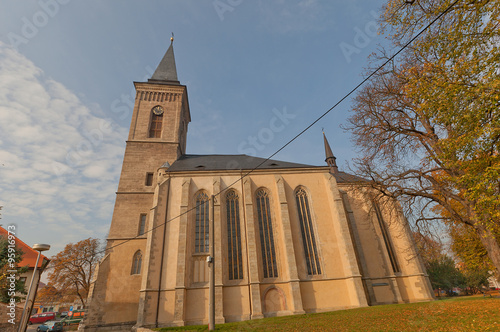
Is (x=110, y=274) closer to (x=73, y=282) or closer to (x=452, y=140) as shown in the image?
(x=73, y=282)

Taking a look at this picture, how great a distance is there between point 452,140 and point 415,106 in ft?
9.98

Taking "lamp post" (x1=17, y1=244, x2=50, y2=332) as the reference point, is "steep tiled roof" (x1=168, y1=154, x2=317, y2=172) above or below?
above

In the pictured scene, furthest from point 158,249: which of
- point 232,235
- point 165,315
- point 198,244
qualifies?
point 232,235

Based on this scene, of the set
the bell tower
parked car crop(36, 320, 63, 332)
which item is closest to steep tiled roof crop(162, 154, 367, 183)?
the bell tower

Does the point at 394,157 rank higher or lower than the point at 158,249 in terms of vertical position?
higher

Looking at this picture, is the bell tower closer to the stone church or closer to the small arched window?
the stone church

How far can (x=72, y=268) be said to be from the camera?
30.2 meters

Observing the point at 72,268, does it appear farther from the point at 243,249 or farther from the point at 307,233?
the point at 307,233

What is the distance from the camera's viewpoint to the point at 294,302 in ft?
51.8

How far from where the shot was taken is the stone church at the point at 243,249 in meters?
16.0

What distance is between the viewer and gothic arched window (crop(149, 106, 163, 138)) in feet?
82.8

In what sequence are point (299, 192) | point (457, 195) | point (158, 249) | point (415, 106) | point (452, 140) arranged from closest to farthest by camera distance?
point (452, 140), point (457, 195), point (415, 106), point (158, 249), point (299, 192)

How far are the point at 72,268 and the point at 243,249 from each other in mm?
26918

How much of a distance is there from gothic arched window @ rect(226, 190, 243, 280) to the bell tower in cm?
820
